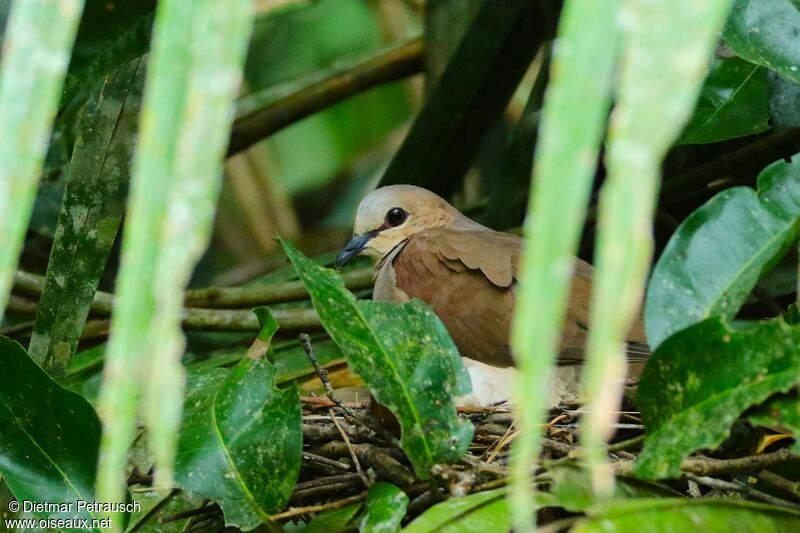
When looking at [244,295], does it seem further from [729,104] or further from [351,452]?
[729,104]

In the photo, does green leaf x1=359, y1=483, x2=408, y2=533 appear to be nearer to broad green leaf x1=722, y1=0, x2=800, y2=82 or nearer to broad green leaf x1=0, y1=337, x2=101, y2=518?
broad green leaf x1=0, y1=337, x2=101, y2=518

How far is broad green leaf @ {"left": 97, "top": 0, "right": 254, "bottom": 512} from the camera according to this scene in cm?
56

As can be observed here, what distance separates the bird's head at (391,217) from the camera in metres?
2.99

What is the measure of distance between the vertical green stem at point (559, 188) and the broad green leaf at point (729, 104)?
57.8 inches

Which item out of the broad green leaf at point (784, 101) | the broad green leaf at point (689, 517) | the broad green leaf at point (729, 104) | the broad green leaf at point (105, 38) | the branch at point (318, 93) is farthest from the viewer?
the branch at point (318, 93)

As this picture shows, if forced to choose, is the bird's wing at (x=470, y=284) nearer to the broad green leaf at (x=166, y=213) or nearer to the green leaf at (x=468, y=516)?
the green leaf at (x=468, y=516)

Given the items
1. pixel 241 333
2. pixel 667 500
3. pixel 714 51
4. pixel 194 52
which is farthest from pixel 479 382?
pixel 194 52

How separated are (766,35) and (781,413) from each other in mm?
723

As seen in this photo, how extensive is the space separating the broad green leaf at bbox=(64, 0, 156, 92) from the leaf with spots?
568 mm

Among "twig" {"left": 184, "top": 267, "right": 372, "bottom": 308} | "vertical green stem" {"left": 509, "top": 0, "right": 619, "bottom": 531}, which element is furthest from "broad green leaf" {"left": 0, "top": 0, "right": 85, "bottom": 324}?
"twig" {"left": 184, "top": 267, "right": 372, "bottom": 308}

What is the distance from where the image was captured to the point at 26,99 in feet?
1.99

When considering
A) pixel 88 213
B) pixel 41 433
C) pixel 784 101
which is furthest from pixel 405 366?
pixel 784 101

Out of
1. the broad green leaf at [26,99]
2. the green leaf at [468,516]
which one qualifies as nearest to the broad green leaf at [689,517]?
the green leaf at [468,516]

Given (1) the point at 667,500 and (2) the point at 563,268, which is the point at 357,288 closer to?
(1) the point at 667,500
